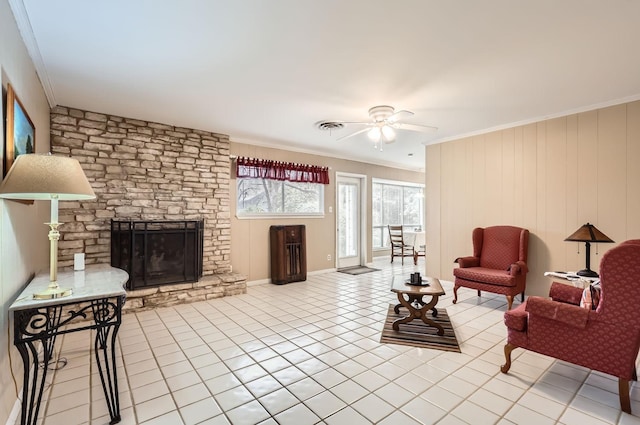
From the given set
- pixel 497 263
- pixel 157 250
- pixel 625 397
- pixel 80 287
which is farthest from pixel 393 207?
pixel 80 287

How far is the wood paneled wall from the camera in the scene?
3496 mm

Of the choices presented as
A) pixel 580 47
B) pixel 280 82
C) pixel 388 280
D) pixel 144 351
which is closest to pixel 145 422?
pixel 144 351

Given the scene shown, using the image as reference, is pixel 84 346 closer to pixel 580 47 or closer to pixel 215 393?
pixel 215 393

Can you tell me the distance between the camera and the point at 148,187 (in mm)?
4223

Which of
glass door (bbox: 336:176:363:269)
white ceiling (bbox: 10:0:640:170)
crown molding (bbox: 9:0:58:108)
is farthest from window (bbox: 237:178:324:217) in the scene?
crown molding (bbox: 9:0:58:108)

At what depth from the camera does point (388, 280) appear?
221 inches

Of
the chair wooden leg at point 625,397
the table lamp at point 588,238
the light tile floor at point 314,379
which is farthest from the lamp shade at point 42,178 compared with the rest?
the table lamp at point 588,238

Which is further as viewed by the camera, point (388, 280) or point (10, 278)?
point (388, 280)

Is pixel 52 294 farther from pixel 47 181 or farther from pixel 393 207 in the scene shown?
pixel 393 207

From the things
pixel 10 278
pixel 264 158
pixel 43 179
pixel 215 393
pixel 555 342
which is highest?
pixel 264 158

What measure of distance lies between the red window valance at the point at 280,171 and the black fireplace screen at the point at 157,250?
1.23 metres

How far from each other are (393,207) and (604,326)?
6.58 meters

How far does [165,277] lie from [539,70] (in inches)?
188

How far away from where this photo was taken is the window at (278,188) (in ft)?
17.1
